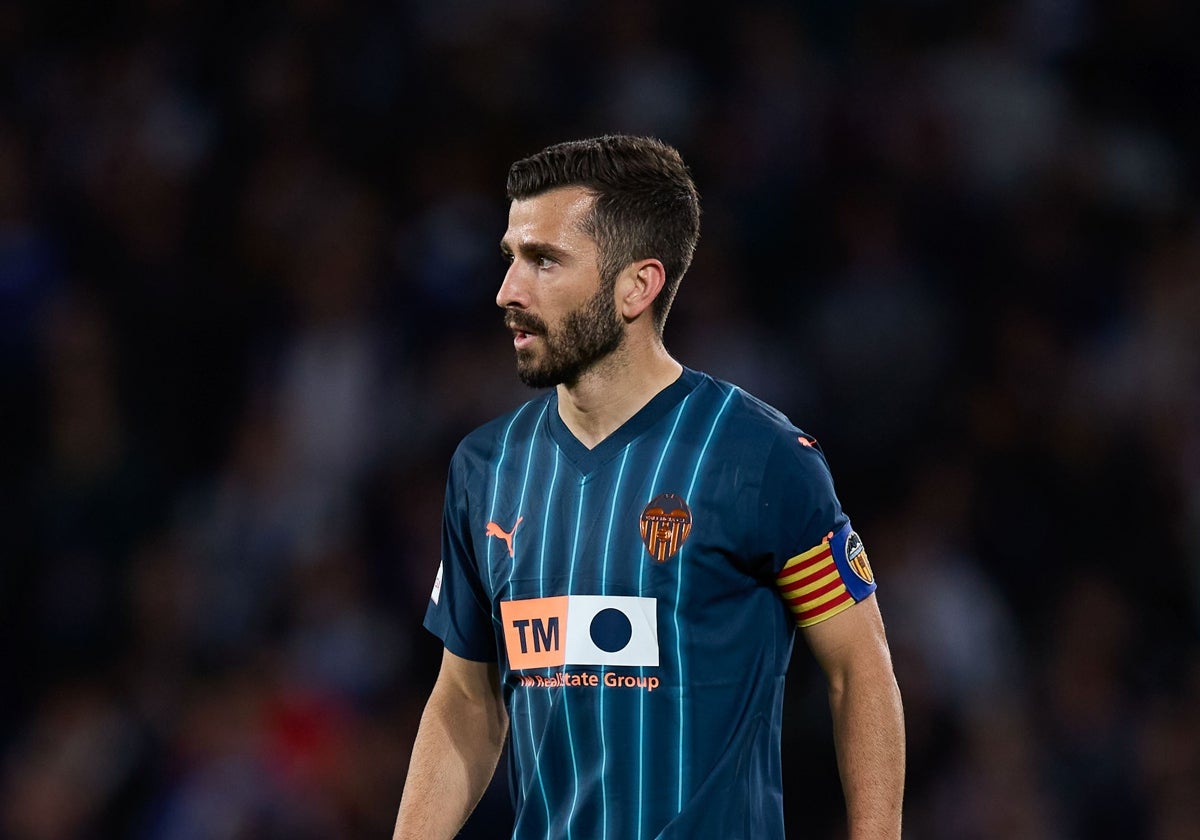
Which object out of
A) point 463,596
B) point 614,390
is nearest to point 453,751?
point 463,596

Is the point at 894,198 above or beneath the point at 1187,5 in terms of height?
beneath

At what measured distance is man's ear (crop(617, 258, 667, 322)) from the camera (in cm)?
287

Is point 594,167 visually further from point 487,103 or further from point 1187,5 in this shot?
point 1187,5

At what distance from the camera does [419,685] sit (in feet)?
18.8

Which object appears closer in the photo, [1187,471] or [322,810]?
[322,810]

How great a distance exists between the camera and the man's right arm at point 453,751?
2.99m

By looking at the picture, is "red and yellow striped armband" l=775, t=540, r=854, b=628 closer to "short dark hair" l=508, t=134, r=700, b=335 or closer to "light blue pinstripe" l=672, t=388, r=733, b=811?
"light blue pinstripe" l=672, t=388, r=733, b=811

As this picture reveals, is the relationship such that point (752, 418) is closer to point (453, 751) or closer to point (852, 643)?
point (852, 643)

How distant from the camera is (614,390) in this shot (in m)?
2.90

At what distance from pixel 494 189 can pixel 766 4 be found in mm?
1579

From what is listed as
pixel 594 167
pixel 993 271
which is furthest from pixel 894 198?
pixel 594 167

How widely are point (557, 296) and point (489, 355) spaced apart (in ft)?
11.6

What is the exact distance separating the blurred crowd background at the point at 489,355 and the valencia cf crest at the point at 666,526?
8.32 ft

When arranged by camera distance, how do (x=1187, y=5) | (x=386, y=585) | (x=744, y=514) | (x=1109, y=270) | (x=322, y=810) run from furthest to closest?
1. (x=1187, y=5)
2. (x=1109, y=270)
3. (x=386, y=585)
4. (x=322, y=810)
5. (x=744, y=514)
